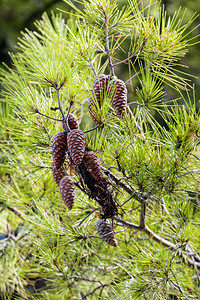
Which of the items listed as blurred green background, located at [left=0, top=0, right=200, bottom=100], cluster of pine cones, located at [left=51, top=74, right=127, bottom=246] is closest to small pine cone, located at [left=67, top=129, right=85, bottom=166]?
cluster of pine cones, located at [left=51, top=74, right=127, bottom=246]

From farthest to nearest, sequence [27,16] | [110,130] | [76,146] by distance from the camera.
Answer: [27,16] < [110,130] < [76,146]

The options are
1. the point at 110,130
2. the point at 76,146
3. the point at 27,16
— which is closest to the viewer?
the point at 76,146

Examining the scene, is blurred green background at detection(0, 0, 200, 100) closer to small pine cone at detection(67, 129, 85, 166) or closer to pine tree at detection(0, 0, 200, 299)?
pine tree at detection(0, 0, 200, 299)

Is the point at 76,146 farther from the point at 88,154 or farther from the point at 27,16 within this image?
the point at 27,16

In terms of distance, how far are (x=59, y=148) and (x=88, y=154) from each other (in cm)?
3

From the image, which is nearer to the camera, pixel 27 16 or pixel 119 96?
pixel 119 96

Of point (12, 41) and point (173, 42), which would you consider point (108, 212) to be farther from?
point (12, 41)

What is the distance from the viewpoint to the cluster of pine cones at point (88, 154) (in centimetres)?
36

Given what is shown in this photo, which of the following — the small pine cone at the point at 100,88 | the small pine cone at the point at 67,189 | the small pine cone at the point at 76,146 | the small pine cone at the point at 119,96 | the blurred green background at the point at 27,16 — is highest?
the blurred green background at the point at 27,16

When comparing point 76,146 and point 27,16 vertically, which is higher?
point 27,16

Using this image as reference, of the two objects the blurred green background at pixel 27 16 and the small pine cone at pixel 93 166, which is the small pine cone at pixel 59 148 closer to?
the small pine cone at pixel 93 166

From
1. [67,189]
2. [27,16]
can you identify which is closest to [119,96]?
[67,189]

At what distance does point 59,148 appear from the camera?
372mm

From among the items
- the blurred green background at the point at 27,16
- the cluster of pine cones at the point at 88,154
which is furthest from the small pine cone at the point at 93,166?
the blurred green background at the point at 27,16
